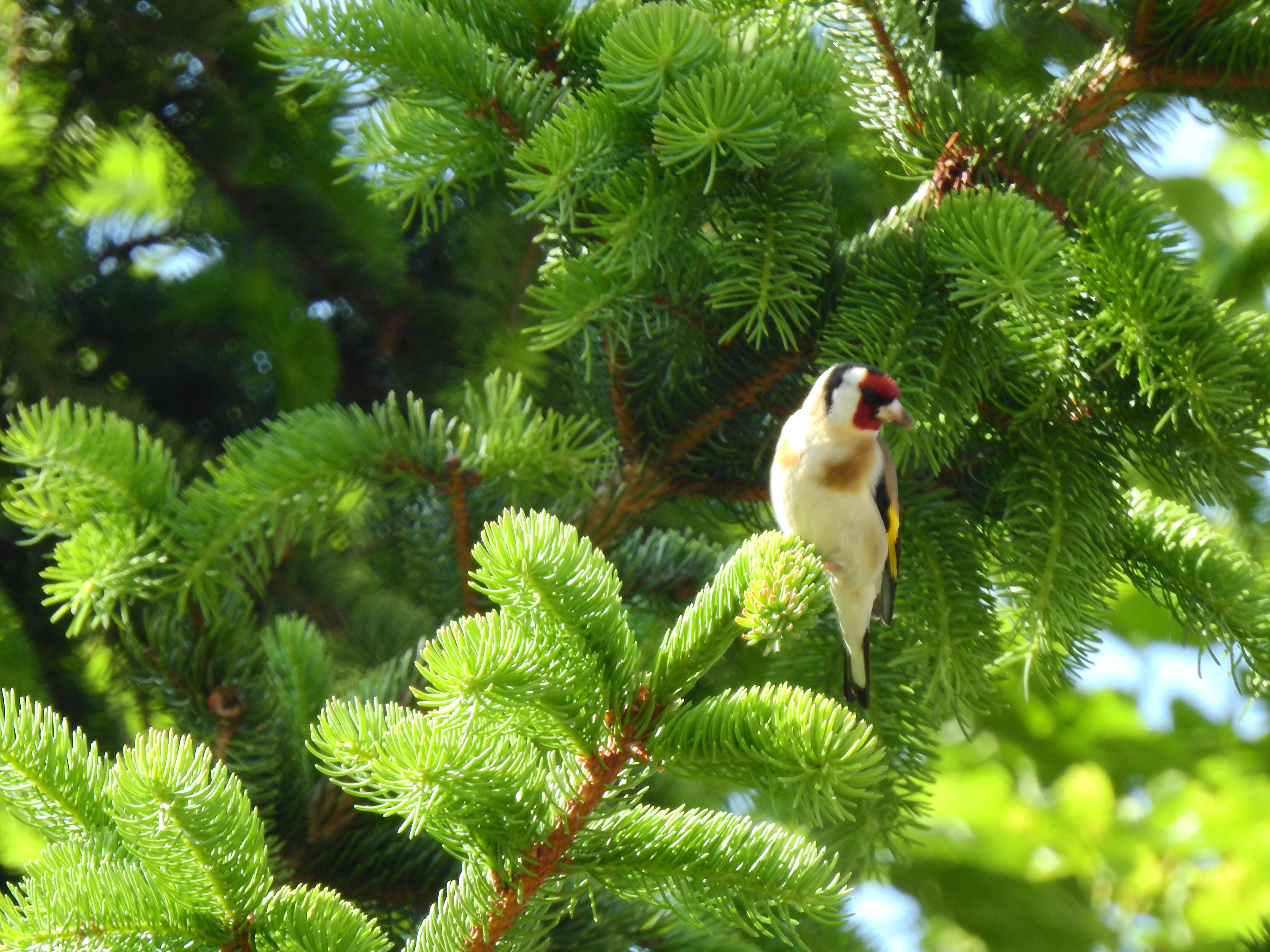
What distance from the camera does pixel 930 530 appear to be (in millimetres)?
2211

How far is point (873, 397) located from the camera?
2248 millimetres

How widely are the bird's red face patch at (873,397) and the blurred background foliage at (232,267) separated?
1.95 ft

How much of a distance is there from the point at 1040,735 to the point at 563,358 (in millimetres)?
2967

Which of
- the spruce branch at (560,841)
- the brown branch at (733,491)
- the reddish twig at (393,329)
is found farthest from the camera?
the reddish twig at (393,329)

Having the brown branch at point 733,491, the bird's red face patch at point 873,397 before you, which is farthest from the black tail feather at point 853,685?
the bird's red face patch at point 873,397

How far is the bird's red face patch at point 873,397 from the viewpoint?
→ 204 cm

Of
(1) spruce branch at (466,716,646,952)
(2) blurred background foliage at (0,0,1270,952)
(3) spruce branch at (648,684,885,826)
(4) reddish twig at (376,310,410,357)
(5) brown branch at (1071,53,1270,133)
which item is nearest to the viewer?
(3) spruce branch at (648,684,885,826)

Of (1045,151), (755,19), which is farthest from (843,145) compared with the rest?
(1045,151)

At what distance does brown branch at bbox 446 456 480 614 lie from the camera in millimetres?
2248

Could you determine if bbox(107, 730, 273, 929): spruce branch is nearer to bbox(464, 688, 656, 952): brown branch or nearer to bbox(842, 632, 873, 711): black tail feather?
bbox(464, 688, 656, 952): brown branch

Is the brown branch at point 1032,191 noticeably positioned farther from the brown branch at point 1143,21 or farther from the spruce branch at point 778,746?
the spruce branch at point 778,746

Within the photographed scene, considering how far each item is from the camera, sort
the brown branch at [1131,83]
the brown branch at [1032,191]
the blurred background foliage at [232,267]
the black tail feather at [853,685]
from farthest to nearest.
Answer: the blurred background foliage at [232,267] < the black tail feather at [853,685] < the brown branch at [1131,83] < the brown branch at [1032,191]

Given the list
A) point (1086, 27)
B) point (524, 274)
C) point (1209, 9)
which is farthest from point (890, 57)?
point (524, 274)

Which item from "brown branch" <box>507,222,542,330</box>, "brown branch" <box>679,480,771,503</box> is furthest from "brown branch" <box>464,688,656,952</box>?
"brown branch" <box>507,222,542,330</box>
